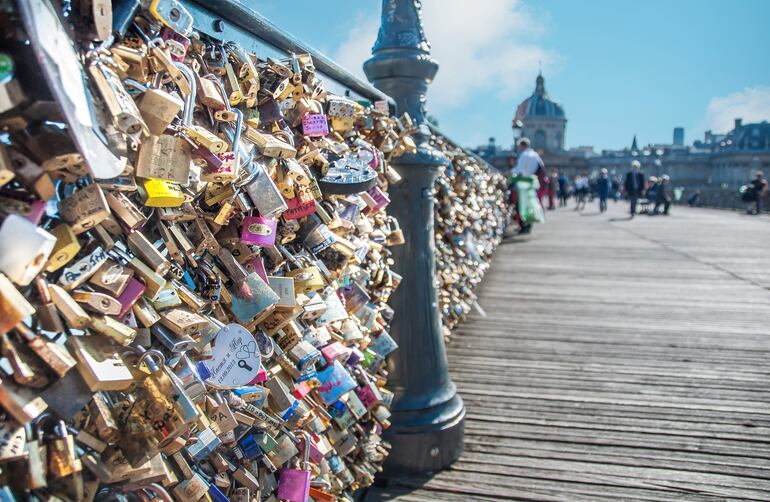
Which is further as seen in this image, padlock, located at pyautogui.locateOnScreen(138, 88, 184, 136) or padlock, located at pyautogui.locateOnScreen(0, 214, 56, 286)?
padlock, located at pyautogui.locateOnScreen(138, 88, 184, 136)

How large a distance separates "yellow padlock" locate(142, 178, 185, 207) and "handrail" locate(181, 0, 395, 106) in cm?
44

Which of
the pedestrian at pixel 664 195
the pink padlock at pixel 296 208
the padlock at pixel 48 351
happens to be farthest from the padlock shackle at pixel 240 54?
the pedestrian at pixel 664 195

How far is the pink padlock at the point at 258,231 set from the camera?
1.64 m

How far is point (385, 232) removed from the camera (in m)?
2.87

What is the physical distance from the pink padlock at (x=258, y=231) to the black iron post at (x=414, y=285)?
1.42m

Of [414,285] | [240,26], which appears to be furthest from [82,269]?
[414,285]

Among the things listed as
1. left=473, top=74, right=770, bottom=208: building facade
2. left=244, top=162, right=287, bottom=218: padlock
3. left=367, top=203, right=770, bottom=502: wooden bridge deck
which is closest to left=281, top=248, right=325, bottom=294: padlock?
left=244, top=162, right=287, bottom=218: padlock

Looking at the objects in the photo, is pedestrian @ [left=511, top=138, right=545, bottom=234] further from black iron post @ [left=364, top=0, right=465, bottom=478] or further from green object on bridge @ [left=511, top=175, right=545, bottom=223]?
black iron post @ [left=364, top=0, right=465, bottom=478]

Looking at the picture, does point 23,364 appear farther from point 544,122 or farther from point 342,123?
point 544,122

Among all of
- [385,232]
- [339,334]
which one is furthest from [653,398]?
[339,334]

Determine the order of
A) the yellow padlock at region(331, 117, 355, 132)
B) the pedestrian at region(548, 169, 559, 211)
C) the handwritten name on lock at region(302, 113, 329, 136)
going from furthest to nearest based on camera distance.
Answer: the pedestrian at region(548, 169, 559, 211), the yellow padlock at region(331, 117, 355, 132), the handwritten name on lock at region(302, 113, 329, 136)

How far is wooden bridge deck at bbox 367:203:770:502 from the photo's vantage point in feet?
9.87

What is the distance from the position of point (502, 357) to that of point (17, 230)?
404 centimetres

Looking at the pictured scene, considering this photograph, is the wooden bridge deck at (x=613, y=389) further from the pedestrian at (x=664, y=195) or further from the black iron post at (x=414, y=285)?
the pedestrian at (x=664, y=195)
